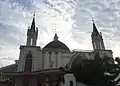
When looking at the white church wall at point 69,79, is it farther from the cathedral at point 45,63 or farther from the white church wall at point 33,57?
the white church wall at point 33,57

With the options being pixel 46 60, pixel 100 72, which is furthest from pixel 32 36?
pixel 100 72

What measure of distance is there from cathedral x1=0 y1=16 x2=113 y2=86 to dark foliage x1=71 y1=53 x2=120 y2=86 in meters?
2.36

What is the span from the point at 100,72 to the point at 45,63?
41.2ft

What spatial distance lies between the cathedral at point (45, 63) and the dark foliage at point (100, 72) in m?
2.36

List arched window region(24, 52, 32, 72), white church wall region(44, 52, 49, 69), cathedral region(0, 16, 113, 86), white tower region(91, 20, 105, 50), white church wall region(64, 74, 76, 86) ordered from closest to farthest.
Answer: white church wall region(64, 74, 76, 86)
cathedral region(0, 16, 113, 86)
arched window region(24, 52, 32, 72)
white church wall region(44, 52, 49, 69)
white tower region(91, 20, 105, 50)

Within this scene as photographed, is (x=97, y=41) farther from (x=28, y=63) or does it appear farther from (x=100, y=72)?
(x=100, y=72)

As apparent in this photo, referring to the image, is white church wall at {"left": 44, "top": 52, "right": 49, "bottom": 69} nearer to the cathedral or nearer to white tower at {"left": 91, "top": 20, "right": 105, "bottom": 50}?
the cathedral

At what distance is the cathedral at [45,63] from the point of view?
57.5 feet

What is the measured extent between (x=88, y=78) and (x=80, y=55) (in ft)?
18.8

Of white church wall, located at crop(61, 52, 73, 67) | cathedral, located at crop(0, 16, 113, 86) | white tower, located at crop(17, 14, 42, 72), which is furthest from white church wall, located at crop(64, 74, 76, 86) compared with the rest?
white church wall, located at crop(61, 52, 73, 67)

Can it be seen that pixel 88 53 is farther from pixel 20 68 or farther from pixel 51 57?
pixel 20 68

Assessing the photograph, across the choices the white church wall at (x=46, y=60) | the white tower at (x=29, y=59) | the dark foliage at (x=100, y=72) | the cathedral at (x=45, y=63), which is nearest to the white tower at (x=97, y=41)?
the cathedral at (x=45, y=63)

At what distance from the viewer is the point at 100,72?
12.8m

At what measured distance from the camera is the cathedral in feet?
57.5
